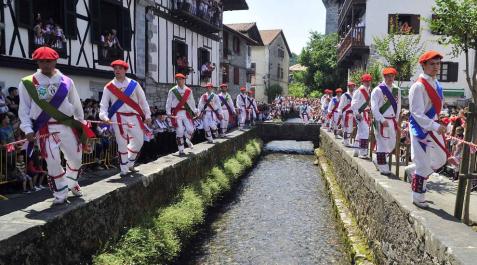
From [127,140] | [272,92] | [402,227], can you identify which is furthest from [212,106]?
[272,92]

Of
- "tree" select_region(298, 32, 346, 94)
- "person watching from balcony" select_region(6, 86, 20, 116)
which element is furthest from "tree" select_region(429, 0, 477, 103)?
"tree" select_region(298, 32, 346, 94)

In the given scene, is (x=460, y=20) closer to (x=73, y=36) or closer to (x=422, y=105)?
(x=422, y=105)

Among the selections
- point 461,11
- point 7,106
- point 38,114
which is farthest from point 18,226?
point 461,11

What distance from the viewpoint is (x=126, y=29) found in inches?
602

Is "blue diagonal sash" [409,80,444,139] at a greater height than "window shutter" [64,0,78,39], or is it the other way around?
"window shutter" [64,0,78,39]

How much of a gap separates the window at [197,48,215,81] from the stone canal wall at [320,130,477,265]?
15.3 m

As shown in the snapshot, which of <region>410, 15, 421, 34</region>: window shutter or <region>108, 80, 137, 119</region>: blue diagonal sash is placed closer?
<region>108, 80, 137, 119</region>: blue diagonal sash

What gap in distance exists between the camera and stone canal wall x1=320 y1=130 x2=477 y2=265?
3.56 metres

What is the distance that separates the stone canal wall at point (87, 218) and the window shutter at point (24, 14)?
5168 millimetres

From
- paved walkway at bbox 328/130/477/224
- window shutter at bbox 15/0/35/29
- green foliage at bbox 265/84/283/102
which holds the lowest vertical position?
paved walkway at bbox 328/130/477/224

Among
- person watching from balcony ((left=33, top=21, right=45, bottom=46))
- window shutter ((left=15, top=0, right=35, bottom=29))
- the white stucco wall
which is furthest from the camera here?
the white stucco wall

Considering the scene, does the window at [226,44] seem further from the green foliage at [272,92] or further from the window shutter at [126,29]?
the green foliage at [272,92]

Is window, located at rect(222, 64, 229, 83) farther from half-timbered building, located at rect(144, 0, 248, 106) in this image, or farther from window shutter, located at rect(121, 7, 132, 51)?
window shutter, located at rect(121, 7, 132, 51)

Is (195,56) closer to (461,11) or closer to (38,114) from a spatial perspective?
(461,11)
